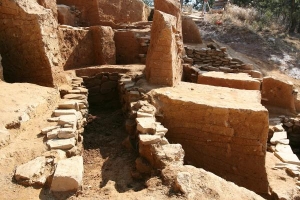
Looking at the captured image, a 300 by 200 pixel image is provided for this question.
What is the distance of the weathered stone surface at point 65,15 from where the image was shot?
7938 mm

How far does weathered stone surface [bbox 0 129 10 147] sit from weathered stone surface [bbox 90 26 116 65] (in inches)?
174

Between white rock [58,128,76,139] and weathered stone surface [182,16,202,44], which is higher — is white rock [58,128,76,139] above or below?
below

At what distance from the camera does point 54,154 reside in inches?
114

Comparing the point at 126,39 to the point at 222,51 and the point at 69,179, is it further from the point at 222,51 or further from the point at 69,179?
the point at 69,179

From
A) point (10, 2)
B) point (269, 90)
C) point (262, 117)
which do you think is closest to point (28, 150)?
point (10, 2)

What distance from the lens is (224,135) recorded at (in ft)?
14.3

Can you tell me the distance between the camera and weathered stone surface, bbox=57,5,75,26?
7.94 m

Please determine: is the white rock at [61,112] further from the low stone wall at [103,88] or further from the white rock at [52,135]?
the low stone wall at [103,88]

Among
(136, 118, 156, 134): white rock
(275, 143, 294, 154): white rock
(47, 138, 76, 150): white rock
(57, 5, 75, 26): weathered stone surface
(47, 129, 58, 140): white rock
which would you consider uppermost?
(57, 5, 75, 26): weathered stone surface

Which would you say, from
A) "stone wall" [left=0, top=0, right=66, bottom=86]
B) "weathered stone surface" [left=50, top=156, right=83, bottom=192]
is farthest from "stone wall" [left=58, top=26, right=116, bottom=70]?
"weathered stone surface" [left=50, top=156, right=83, bottom=192]

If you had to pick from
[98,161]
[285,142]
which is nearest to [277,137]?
[285,142]

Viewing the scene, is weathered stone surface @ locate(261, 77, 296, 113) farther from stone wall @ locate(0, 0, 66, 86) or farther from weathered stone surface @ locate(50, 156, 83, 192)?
weathered stone surface @ locate(50, 156, 83, 192)

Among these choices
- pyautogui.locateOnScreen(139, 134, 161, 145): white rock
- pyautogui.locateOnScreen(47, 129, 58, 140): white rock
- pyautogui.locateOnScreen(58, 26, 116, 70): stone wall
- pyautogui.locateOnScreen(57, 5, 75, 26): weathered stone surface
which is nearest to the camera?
pyautogui.locateOnScreen(47, 129, 58, 140): white rock

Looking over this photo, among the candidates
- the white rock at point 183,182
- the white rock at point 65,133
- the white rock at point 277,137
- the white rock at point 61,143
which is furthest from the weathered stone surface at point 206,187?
the white rock at point 277,137
